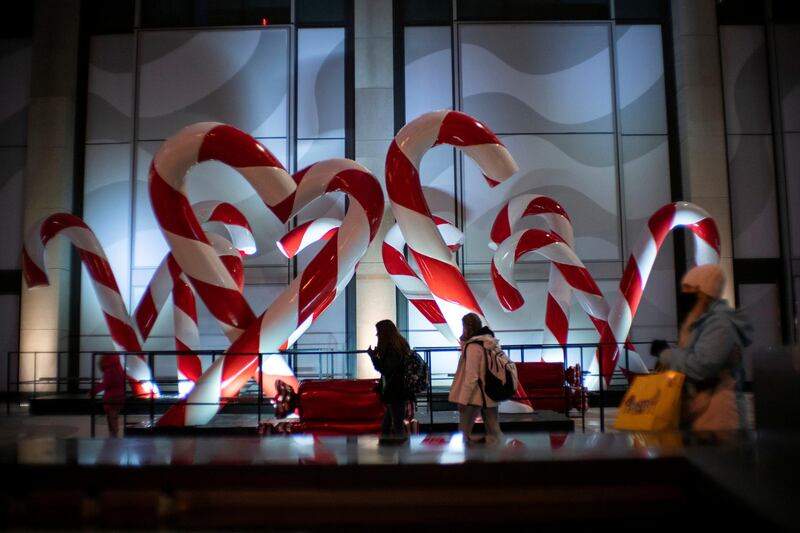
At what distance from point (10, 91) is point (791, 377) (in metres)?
14.5

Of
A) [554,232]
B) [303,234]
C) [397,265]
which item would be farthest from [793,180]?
[303,234]

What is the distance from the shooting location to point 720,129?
12.9 metres

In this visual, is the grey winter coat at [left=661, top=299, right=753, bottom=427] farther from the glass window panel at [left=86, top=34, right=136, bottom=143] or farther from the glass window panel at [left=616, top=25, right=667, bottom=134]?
the glass window panel at [left=86, top=34, right=136, bottom=143]

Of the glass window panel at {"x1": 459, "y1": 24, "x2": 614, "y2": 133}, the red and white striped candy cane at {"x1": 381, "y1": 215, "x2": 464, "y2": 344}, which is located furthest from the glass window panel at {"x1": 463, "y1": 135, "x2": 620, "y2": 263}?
the red and white striped candy cane at {"x1": 381, "y1": 215, "x2": 464, "y2": 344}

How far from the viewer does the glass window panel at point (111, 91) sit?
13438mm

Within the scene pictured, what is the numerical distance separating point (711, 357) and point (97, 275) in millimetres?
8797

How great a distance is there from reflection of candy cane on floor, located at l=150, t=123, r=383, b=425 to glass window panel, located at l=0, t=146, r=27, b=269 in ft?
24.9

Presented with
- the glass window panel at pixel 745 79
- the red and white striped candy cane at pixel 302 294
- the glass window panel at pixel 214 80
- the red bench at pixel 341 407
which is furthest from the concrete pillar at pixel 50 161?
the glass window panel at pixel 745 79

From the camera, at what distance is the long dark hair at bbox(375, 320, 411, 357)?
251 inches

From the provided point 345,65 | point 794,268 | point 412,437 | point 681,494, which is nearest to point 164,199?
point 412,437

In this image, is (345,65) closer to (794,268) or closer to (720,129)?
(720,129)

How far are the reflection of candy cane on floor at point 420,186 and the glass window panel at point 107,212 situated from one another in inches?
274

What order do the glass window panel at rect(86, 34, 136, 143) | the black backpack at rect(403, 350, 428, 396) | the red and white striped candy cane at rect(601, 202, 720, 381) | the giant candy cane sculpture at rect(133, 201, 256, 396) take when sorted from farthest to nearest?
the glass window panel at rect(86, 34, 136, 143) < the red and white striped candy cane at rect(601, 202, 720, 381) < the giant candy cane sculpture at rect(133, 201, 256, 396) < the black backpack at rect(403, 350, 428, 396)

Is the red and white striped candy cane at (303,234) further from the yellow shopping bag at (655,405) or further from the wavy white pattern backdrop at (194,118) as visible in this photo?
the yellow shopping bag at (655,405)
